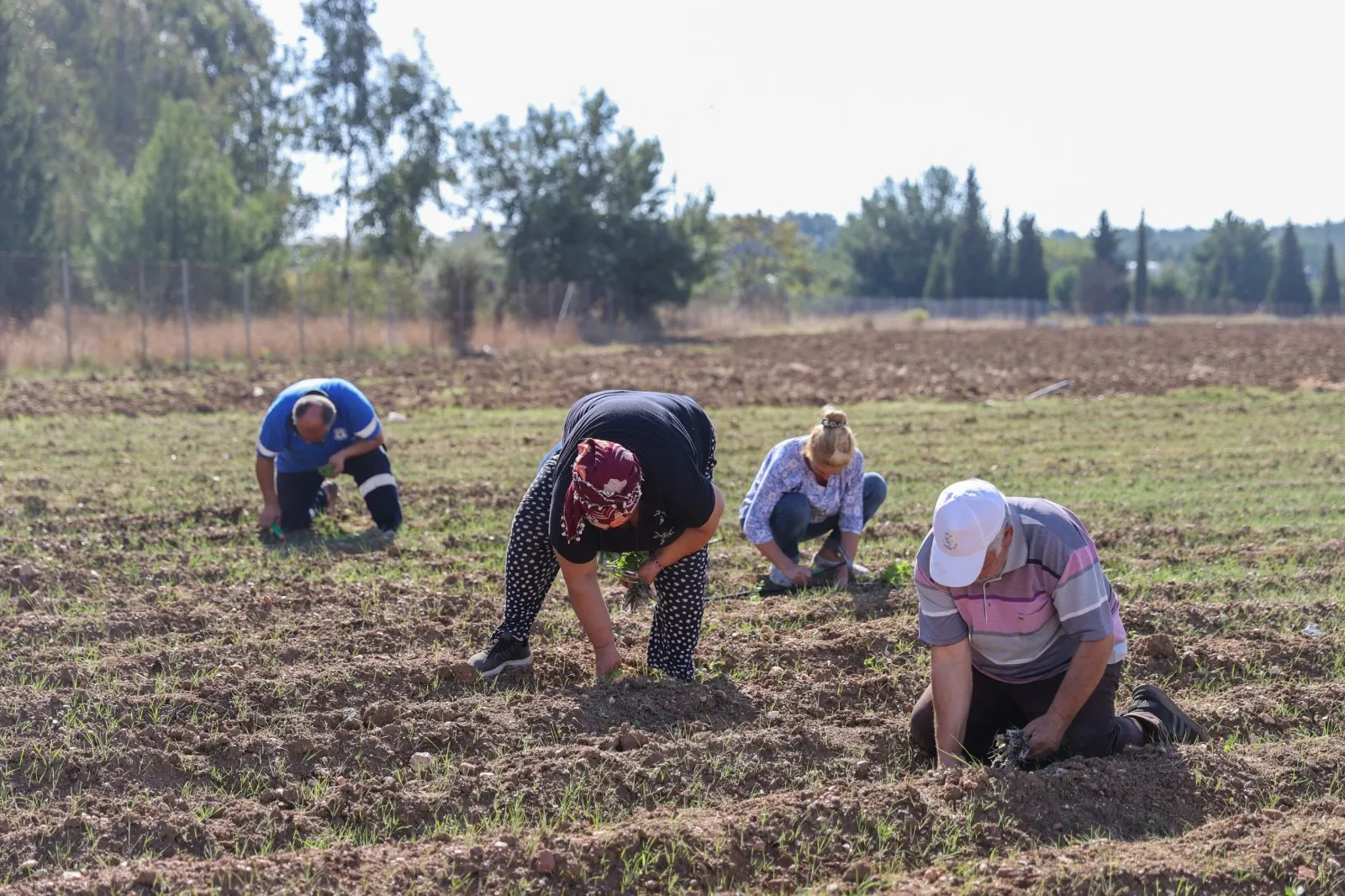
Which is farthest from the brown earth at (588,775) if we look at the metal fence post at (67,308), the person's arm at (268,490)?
the metal fence post at (67,308)

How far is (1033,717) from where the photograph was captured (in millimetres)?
4949

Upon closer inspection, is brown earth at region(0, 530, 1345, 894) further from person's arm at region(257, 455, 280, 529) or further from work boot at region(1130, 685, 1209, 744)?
person's arm at region(257, 455, 280, 529)

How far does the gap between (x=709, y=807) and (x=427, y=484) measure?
732 cm

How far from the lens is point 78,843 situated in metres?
4.23

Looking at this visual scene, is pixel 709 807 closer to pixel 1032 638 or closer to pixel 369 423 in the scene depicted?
pixel 1032 638

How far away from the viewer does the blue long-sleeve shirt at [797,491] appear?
7.35m

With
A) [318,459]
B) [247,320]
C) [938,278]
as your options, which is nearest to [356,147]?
[247,320]

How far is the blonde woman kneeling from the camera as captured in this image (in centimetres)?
725

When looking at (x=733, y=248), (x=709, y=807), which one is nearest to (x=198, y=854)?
(x=709, y=807)

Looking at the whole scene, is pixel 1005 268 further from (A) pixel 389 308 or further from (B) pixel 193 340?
(B) pixel 193 340

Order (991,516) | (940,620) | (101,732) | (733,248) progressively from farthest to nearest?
(733,248)
(101,732)
(940,620)
(991,516)

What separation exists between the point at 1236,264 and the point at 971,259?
39444 millimetres

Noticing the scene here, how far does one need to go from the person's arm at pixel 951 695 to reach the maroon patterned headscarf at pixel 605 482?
1278mm

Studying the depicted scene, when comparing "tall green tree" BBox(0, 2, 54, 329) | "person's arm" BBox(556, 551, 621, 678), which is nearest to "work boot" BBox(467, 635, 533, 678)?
"person's arm" BBox(556, 551, 621, 678)
